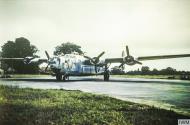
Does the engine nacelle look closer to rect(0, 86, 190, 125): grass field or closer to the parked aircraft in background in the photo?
the parked aircraft in background

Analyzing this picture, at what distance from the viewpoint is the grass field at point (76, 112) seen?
17.0 ft

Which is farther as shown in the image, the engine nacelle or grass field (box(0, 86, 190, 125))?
the engine nacelle

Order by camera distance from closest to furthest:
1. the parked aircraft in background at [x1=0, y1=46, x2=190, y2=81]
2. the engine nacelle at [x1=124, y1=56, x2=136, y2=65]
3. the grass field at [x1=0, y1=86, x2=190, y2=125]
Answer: the grass field at [x1=0, y1=86, x2=190, y2=125] < the parked aircraft in background at [x1=0, y1=46, x2=190, y2=81] < the engine nacelle at [x1=124, y1=56, x2=136, y2=65]

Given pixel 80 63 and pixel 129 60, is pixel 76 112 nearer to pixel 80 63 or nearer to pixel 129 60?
pixel 80 63

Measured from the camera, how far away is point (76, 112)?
554 cm

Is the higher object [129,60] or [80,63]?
[129,60]

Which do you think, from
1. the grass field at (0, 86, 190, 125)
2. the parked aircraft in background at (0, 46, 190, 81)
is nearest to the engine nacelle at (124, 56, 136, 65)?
the parked aircraft in background at (0, 46, 190, 81)

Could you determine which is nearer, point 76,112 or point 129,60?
point 76,112

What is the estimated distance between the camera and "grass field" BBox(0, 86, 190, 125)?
5.17 meters

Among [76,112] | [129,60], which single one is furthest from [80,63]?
[76,112]

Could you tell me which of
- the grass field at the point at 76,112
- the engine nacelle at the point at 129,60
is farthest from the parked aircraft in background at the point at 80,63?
the grass field at the point at 76,112

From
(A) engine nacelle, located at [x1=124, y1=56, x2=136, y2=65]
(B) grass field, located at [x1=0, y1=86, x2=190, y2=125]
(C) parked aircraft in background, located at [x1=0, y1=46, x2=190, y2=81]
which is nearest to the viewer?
(B) grass field, located at [x1=0, y1=86, x2=190, y2=125]

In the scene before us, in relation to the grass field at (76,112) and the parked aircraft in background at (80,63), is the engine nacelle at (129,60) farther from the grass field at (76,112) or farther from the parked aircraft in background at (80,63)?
the grass field at (76,112)

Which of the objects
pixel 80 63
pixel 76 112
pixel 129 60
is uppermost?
pixel 129 60
